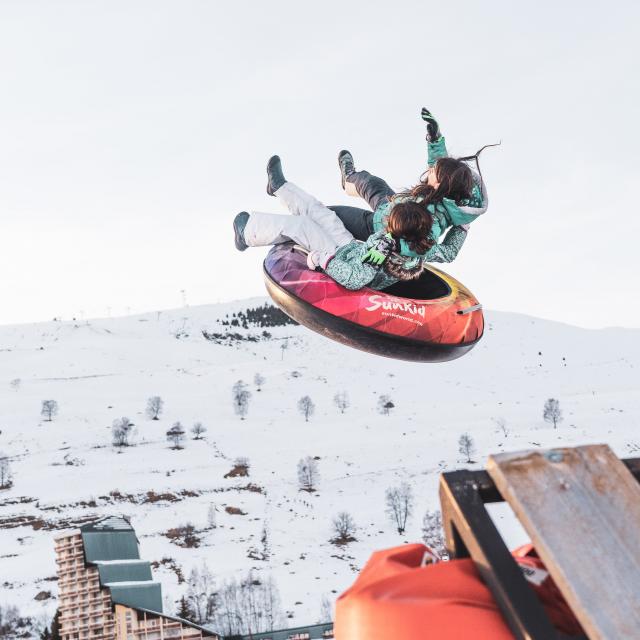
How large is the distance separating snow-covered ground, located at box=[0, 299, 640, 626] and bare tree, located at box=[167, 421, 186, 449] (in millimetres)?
585

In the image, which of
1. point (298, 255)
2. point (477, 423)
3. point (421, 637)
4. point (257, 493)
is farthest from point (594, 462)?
point (477, 423)

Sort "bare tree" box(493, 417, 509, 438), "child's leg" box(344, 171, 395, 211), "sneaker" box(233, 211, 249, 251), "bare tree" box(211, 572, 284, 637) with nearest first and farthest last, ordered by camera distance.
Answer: "child's leg" box(344, 171, 395, 211)
"sneaker" box(233, 211, 249, 251)
"bare tree" box(211, 572, 284, 637)
"bare tree" box(493, 417, 509, 438)

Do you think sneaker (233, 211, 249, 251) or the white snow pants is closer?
the white snow pants

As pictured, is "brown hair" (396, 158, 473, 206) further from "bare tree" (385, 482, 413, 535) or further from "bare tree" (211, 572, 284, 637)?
"bare tree" (385, 482, 413, 535)

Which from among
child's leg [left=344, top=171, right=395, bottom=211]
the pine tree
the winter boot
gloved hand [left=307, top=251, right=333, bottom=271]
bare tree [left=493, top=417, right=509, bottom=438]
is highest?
the winter boot

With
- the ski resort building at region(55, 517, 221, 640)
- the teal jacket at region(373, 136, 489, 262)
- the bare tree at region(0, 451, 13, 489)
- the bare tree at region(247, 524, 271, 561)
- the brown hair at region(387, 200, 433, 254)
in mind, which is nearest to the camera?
the brown hair at region(387, 200, 433, 254)

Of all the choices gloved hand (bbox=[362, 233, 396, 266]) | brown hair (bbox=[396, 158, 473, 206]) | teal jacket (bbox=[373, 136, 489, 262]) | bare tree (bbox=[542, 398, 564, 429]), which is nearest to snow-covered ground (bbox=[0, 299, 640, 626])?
bare tree (bbox=[542, 398, 564, 429])

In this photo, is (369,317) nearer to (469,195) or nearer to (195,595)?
(469,195)

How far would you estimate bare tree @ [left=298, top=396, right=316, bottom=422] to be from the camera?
190 ft

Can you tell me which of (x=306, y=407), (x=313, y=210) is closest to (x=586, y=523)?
(x=313, y=210)

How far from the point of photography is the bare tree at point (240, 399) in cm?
5853

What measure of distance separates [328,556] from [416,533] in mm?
5559

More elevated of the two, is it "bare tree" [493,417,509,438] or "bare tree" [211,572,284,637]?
"bare tree" [493,417,509,438]

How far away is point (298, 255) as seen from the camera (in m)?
6.41
